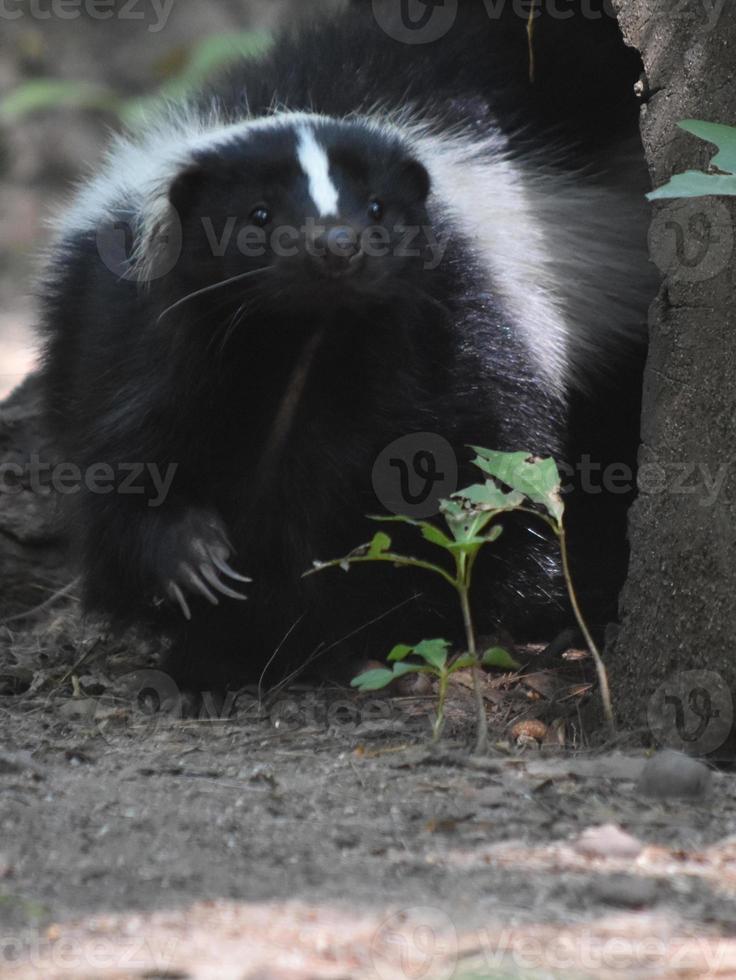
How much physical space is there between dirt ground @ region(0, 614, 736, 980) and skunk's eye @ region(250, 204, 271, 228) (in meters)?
1.56

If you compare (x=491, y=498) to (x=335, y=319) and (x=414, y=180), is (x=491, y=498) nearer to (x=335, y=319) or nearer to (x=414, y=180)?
(x=335, y=319)

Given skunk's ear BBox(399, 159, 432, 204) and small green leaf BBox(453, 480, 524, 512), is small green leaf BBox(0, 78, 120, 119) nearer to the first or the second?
skunk's ear BBox(399, 159, 432, 204)

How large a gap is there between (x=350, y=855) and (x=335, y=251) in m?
1.83

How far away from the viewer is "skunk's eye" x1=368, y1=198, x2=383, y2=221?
175 inches

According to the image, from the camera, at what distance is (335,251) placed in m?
4.20

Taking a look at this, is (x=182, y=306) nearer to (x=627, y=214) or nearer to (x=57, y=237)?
(x=57, y=237)

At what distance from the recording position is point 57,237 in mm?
5641

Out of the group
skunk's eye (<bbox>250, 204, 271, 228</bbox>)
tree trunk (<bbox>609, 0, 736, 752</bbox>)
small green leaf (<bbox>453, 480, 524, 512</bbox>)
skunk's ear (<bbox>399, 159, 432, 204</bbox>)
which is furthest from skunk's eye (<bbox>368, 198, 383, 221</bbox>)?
small green leaf (<bbox>453, 480, 524, 512</bbox>)

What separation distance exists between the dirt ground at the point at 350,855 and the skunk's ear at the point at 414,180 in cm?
168

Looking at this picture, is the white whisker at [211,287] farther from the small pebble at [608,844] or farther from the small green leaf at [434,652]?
the small pebble at [608,844]

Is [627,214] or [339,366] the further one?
[627,214]

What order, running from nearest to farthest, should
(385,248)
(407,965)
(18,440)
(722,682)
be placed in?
(407,965), (722,682), (385,248), (18,440)

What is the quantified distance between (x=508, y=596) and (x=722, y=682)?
4.44ft

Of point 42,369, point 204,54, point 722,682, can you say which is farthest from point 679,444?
point 204,54
